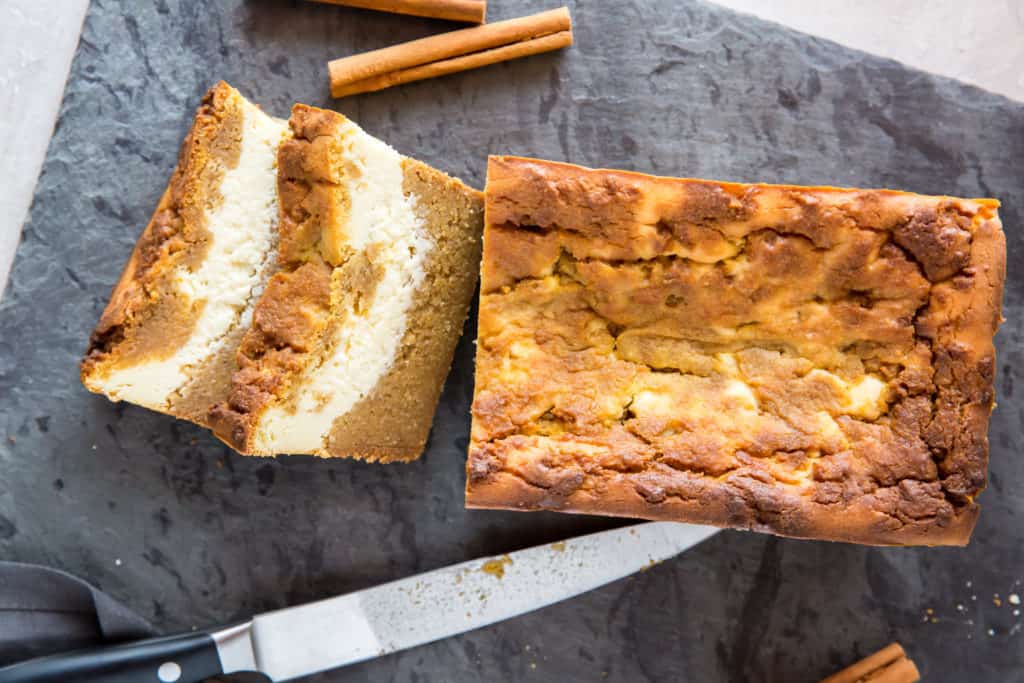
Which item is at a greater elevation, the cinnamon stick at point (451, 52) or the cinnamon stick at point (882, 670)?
the cinnamon stick at point (451, 52)

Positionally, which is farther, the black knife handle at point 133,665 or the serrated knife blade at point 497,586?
the serrated knife blade at point 497,586

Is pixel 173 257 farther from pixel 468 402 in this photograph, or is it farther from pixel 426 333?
pixel 468 402

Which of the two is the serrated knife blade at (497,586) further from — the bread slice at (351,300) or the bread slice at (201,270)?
the bread slice at (201,270)

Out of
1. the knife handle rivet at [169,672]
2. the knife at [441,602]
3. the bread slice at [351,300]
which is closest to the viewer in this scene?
the bread slice at [351,300]

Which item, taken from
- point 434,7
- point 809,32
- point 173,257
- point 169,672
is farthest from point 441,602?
point 809,32

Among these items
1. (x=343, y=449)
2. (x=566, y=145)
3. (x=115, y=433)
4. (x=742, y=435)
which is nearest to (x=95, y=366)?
(x=115, y=433)

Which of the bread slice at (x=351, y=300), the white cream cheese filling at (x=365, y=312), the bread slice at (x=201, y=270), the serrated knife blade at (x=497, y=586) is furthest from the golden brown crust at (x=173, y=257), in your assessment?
the serrated knife blade at (x=497, y=586)
